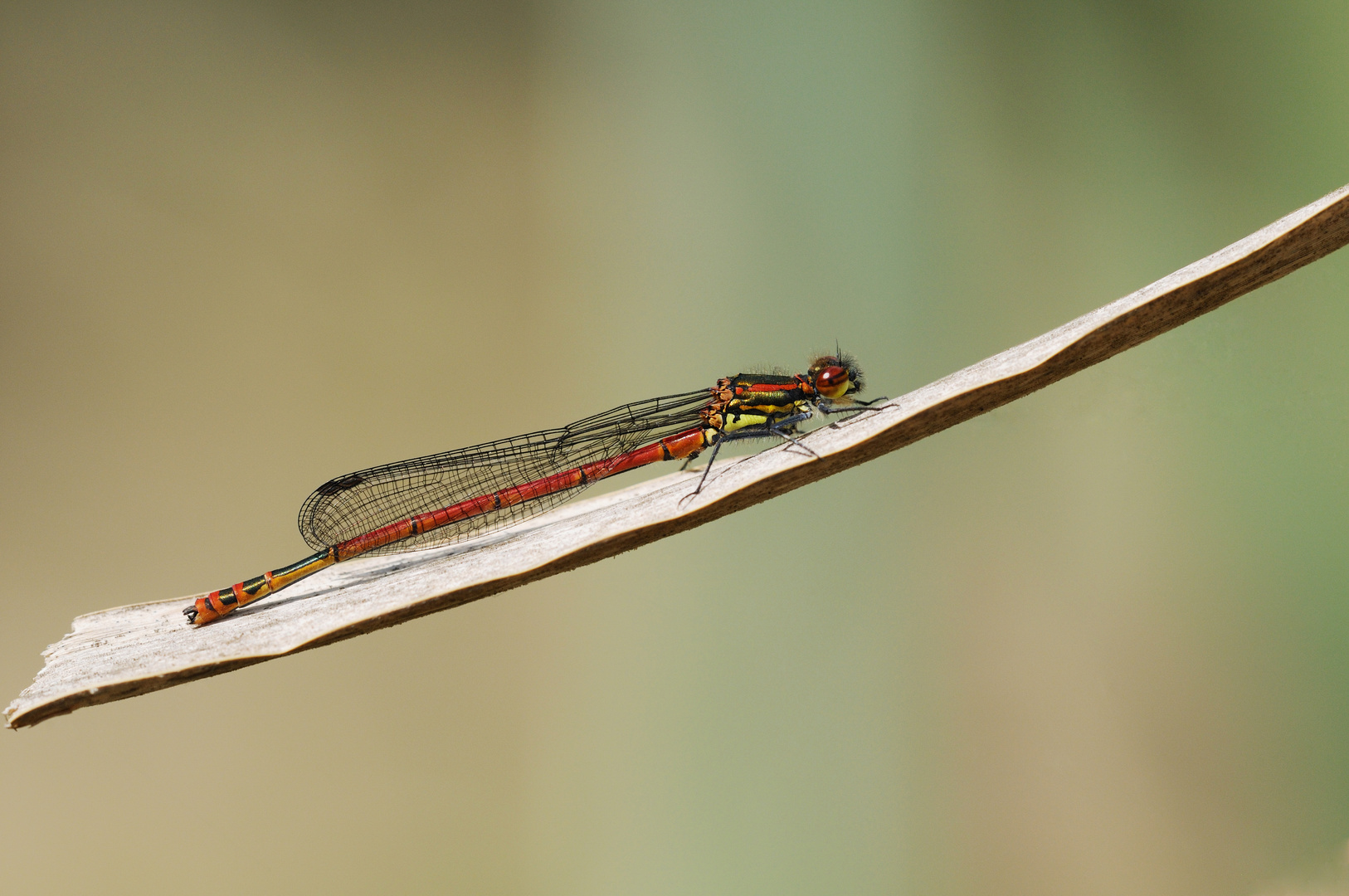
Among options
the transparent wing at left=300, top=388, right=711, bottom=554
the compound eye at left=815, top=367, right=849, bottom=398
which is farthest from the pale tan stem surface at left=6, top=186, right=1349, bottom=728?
the transparent wing at left=300, top=388, right=711, bottom=554

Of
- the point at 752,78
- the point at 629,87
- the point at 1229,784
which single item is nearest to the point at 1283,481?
the point at 1229,784

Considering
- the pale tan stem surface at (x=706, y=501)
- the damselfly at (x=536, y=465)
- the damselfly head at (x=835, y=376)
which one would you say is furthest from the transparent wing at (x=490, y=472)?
the pale tan stem surface at (x=706, y=501)

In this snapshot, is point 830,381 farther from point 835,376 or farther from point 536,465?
point 536,465

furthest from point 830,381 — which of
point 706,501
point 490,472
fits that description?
point 490,472

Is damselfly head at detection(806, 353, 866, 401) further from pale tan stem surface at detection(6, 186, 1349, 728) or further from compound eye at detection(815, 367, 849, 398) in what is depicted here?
pale tan stem surface at detection(6, 186, 1349, 728)

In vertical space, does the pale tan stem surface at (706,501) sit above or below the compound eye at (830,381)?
below

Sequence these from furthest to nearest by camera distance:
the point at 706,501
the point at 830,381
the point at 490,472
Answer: the point at 490,472 → the point at 830,381 → the point at 706,501

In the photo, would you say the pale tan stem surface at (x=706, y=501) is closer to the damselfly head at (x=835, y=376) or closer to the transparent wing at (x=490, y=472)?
the damselfly head at (x=835, y=376)

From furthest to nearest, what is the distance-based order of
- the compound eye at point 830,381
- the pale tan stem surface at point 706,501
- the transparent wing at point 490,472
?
1. the transparent wing at point 490,472
2. the compound eye at point 830,381
3. the pale tan stem surface at point 706,501
